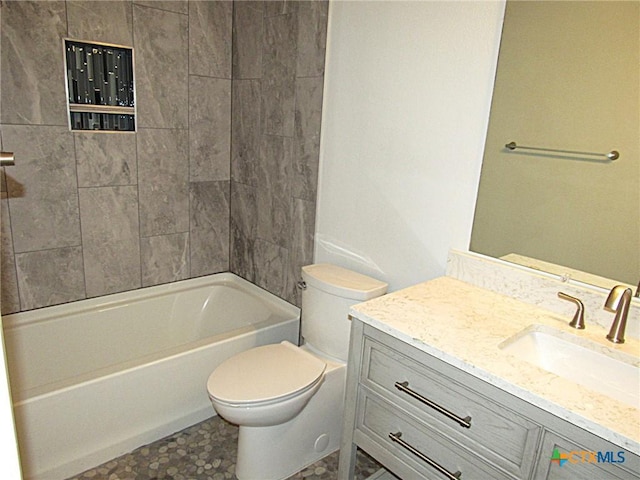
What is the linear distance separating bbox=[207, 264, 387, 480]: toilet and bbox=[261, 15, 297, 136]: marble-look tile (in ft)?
2.87

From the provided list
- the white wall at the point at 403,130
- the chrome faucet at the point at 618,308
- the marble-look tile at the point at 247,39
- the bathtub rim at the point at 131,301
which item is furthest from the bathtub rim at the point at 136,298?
the chrome faucet at the point at 618,308

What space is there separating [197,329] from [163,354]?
744 mm

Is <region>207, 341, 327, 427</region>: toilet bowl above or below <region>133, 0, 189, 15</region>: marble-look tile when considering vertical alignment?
below

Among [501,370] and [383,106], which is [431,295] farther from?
[383,106]

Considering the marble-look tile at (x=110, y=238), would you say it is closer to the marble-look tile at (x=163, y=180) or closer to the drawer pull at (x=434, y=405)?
the marble-look tile at (x=163, y=180)

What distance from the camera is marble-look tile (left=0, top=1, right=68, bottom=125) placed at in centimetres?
209

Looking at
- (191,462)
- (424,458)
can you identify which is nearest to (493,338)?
(424,458)

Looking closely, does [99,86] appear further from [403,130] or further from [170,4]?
[403,130]

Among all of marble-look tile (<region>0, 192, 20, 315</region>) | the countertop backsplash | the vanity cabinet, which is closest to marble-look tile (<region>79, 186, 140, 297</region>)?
marble-look tile (<region>0, 192, 20, 315</region>)

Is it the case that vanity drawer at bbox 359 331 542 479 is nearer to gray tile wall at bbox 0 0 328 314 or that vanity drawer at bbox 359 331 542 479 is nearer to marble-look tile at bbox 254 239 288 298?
gray tile wall at bbox 0 0 328 314

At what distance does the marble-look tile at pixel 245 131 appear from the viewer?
2.71 meters

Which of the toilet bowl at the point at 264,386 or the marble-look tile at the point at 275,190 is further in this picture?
the marble-look tile at the point at 275,190

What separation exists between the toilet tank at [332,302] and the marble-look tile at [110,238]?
1133 millimetres

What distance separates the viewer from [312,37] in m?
2.29
